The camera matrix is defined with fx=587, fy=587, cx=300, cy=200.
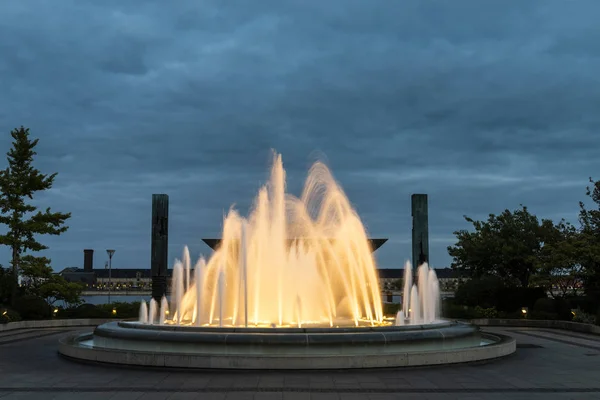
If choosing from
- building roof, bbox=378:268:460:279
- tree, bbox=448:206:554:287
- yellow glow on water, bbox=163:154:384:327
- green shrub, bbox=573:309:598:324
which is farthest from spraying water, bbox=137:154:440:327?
building roof, bbox=378:268:460:279

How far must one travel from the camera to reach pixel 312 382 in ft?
42.4

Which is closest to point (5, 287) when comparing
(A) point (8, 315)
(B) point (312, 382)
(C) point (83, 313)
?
(A) point (8, 315)

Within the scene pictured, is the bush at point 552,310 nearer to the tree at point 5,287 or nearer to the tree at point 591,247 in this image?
the tree at point 591,247

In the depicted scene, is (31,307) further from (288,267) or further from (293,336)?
(293,336)

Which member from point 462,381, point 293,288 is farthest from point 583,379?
point 293,288

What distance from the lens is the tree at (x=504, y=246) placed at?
132ft

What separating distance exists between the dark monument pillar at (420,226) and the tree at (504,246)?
992cm

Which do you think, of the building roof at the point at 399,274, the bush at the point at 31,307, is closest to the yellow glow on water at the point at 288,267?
the bush at the point at 31,307

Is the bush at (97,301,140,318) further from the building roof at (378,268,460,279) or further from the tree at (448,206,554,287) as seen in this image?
the building roof at (378,268,460,279)

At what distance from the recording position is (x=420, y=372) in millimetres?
14328

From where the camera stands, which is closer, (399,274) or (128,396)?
(128,396)

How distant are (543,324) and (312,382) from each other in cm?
→ 2264

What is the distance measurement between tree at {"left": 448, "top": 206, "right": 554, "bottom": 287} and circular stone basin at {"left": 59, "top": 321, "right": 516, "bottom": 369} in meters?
24.8

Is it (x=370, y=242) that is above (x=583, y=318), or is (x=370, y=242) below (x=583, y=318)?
above
